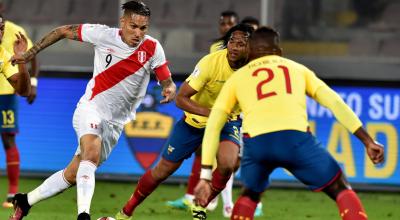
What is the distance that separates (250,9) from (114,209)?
221 inches

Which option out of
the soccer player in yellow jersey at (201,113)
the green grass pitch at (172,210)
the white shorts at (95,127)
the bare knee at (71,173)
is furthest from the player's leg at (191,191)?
the bare knee at (71,173)

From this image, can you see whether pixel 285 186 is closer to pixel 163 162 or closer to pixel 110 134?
pixel 163 162

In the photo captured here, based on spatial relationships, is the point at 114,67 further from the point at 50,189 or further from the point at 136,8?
the point at 50,189

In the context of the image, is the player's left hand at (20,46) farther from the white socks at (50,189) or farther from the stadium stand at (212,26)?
the stadium stand at (212,26)

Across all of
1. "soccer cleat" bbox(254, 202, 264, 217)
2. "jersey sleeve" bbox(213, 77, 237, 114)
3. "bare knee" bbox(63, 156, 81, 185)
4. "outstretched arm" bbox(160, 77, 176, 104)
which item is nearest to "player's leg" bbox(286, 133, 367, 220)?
"jersey sleeve" bbox(213, 77, 237, 114)

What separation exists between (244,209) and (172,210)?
4040mm

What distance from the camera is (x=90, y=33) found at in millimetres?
8961

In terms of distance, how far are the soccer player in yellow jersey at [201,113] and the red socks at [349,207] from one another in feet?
7.48

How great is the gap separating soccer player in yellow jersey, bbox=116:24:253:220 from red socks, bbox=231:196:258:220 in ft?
6.48

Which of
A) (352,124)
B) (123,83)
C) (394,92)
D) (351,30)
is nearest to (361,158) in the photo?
(394,92)

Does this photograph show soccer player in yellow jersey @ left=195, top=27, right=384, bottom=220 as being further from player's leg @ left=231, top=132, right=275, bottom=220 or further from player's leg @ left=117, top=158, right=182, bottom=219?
player's leg @ left=117, top=158, right=182, bottom=219

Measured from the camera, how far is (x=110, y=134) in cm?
897

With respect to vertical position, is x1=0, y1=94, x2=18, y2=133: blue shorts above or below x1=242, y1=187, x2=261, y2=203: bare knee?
below

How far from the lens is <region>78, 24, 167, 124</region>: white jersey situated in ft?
29.4
